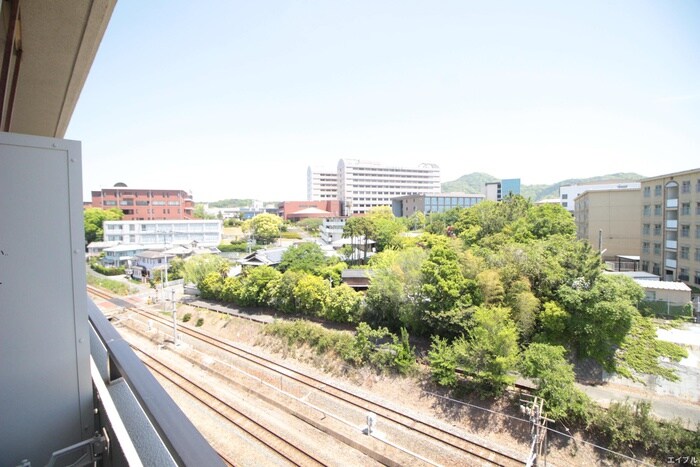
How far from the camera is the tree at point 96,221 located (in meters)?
26.2

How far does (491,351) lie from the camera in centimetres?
788

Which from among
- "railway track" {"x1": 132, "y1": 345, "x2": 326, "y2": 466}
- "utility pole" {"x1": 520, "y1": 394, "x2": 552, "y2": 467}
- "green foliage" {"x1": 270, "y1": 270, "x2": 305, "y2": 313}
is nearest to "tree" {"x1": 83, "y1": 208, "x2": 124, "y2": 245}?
"green foliage" {"x1": 270, "y1": 270, "x2": 305, "y2": 313}

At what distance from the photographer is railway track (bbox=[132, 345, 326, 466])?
5691mm

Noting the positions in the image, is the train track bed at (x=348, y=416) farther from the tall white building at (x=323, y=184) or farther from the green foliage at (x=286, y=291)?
the tall white building at (x=323, y=184)

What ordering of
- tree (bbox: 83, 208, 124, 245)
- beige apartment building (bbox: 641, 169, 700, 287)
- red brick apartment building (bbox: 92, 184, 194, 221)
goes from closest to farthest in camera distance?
beige apartment building (bbox: 641, 169, 700, 287) < tree (bbox: 83, 208, 124, 245) < red brick apartment building (bbox: 92, 184, 194, 221)

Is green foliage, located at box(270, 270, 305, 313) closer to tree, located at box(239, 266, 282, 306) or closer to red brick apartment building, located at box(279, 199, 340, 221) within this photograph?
tree, located at box(239, 266, 282, 306)

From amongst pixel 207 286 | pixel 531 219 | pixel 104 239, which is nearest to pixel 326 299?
pixel 207 286

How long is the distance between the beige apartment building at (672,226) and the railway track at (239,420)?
1669 cm

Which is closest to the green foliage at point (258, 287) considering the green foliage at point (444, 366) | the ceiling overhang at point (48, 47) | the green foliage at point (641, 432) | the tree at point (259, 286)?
the tree at point (259, 286)

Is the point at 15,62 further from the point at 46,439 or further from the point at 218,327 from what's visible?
the point at 218,327

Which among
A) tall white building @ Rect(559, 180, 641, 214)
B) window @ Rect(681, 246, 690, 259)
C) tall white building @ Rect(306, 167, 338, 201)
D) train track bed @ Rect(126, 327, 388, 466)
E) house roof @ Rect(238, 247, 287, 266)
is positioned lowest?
train track bed @ Rect(126, 327, 388, 466)

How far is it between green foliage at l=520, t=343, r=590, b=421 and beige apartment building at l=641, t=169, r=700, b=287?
11.1 metres

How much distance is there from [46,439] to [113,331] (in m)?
0.56

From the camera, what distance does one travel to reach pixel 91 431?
3.40 feet
